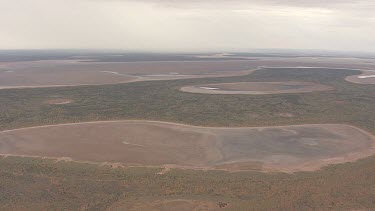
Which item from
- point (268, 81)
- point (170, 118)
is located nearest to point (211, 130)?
point (170, 118)

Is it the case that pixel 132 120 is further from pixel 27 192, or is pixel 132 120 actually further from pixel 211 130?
pixel 27 192

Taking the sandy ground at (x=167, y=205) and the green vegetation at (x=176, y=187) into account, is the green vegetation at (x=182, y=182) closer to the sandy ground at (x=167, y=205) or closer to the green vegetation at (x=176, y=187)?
the green vegetation at (x=176, y=187)

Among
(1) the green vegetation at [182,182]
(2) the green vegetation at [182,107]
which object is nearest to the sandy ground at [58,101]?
(2) the green vegetation at [182,107]

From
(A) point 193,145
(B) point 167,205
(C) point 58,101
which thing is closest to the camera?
(B) point 167,205

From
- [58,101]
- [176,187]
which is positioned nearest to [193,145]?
[176,187]

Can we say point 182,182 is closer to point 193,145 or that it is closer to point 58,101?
point 193,145

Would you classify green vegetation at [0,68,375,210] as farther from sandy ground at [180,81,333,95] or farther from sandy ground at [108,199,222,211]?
sandy ground at [180,81,333,95]
